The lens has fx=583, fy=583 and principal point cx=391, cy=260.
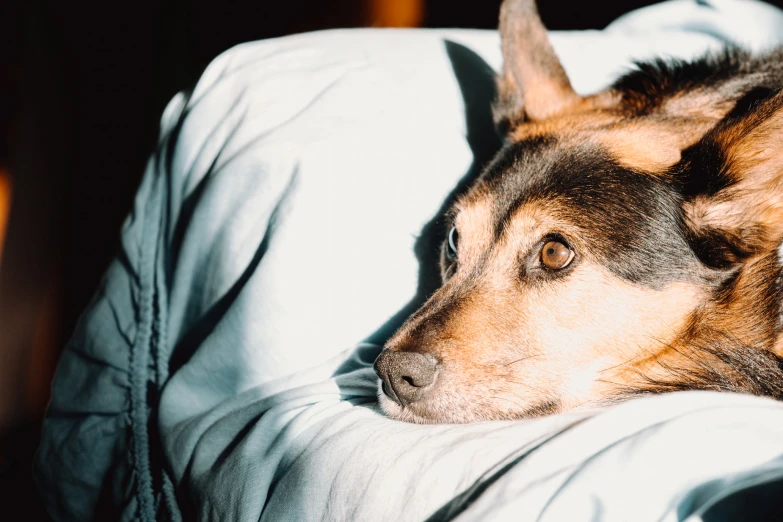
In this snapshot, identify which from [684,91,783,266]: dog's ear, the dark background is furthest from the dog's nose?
the dark background

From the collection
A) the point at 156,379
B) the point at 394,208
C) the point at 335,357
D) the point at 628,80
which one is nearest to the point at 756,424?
the point at 335,357

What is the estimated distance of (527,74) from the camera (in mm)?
2221

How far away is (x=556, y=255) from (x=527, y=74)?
90 centimetres

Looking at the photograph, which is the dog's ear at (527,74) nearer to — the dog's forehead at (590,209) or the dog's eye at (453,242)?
the dog's forehead at (590,209)

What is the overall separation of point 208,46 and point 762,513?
5.18 meters

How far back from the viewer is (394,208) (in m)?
1.87

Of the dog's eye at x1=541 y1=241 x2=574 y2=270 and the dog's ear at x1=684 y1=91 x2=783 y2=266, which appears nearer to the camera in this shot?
the dog's ear at x1=684 y1=91 x2=783 y2=266

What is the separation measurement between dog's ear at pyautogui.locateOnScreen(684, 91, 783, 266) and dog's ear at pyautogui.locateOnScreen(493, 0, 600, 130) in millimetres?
712

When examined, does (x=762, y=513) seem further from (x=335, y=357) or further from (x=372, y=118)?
(x=372, y=118)

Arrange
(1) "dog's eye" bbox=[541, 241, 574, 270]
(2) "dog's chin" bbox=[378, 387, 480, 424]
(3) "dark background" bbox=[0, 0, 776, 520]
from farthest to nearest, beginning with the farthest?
1. (3) "dark background" bbox=[0, 0, 776, 520]
2. (1) "dog's eye" bbox=[541, 241, 574, 270]
3. (2) "dog's chin" bbox=[378, 387, 480, 424]

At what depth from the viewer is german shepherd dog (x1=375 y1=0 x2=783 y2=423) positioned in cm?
151

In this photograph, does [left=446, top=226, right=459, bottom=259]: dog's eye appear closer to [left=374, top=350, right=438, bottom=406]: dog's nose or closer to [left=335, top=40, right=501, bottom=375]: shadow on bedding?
[left=335, top=40, right=501, bottom=375]: shadow on bedding

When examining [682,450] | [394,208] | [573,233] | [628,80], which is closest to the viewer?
[682,450]

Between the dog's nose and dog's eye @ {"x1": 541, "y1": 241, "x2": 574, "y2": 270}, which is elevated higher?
dog's eye @ {"x1": 541, "y1": 241, "x2": 574, "y2": 270}
